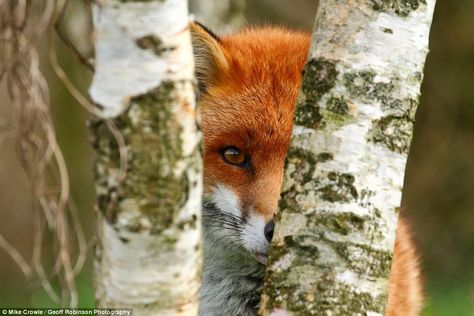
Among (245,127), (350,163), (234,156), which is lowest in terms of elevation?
(234,156)

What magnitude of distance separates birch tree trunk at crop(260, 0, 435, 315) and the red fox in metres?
0.81

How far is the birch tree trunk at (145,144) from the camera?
2436mm

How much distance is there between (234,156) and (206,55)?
2.53 ft

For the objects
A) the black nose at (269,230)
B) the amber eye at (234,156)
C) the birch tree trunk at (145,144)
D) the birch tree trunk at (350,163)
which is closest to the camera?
the birch tree trunk at (145,144)

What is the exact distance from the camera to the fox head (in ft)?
13.1

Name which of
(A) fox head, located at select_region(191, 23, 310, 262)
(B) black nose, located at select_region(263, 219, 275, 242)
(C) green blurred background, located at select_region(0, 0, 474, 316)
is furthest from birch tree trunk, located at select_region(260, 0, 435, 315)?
(C) green blurred background, located at select_region(0, 0, 474, 316)

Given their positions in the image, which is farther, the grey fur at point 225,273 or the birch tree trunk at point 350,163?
the grey fur at point 225,273

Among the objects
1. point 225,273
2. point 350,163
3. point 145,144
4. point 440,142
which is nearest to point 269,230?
point 225,273

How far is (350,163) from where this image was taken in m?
2.90

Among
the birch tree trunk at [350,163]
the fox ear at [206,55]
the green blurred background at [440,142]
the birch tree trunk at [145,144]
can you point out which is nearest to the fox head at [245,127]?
the fox ear at [206,55]

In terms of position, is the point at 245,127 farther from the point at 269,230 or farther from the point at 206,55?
the point at 269,230

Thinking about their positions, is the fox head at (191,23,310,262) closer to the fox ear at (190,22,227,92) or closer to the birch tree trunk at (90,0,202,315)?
the fox ear at (190,22,227,92)

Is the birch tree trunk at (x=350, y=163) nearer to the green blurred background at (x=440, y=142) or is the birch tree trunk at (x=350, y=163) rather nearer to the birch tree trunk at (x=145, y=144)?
the birch tree trunk at (x=145, y=144)

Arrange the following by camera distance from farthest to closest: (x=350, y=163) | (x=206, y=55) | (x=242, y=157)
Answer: (x=206, y=55), (x=242, y=157), (x=350, y=163)
